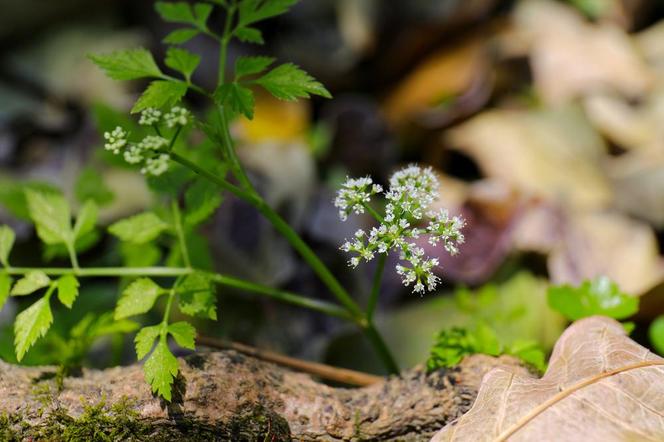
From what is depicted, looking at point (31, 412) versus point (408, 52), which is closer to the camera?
point (31, 412)

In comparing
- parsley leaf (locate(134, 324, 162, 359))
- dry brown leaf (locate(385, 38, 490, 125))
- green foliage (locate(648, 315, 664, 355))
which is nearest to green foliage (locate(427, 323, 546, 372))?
green foliage (locate(648, 315, 664, 355))

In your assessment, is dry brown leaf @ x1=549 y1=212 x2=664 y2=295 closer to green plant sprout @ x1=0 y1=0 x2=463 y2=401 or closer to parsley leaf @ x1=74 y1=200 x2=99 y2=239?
green plant sprout @ x1=0 y1=0 x2=463 y2=401

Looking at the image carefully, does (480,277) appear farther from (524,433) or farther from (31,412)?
(31,412)

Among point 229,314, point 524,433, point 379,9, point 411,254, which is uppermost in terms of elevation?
point 379,9

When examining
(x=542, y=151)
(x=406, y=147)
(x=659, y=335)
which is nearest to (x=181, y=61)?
(x=659, y=335)

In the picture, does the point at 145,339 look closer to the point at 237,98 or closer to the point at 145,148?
the point at 145,148

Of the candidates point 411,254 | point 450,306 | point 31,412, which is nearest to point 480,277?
point 450,306

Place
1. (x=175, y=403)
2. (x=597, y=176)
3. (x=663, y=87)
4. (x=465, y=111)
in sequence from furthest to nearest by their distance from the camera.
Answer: (x=663, y=87)
(x=465, y=111)
(x=597, y=176)
(x=175, y=403)
